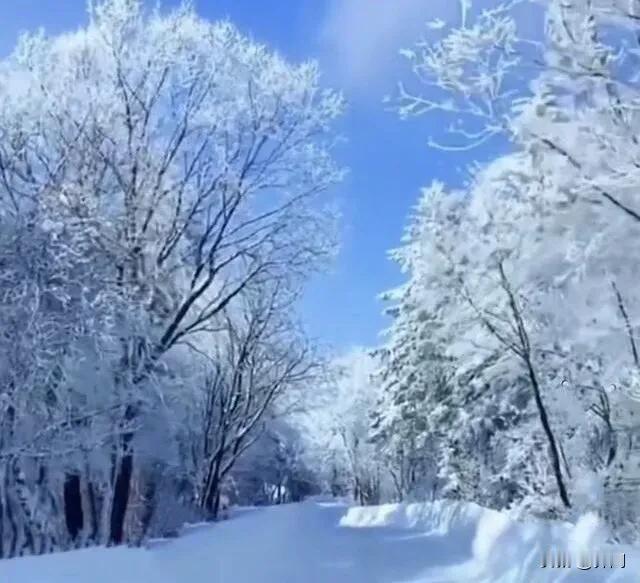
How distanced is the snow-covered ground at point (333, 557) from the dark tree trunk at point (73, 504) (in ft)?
9.60

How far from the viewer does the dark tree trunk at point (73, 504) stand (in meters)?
19.0

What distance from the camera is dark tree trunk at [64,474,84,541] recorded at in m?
19.0

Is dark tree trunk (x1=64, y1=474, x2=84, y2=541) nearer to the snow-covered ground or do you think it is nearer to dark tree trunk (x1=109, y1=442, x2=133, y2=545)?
dark tree trunk (x1=109, y1=442, x2=133, y2=545)

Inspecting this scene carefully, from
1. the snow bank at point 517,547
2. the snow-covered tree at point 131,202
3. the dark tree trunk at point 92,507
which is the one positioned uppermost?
the snow-covered tree at point 131,202

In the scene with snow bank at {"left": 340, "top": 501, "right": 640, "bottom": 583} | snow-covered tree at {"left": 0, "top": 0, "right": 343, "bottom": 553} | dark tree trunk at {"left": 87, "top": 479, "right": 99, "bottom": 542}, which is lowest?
snow bank at {"left": 340, "top": 501, "right": 640, "bottom": 583}

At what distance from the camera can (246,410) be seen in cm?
3181

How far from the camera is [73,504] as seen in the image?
1936 cm

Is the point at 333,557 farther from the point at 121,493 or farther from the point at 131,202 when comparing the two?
the point at 131,202

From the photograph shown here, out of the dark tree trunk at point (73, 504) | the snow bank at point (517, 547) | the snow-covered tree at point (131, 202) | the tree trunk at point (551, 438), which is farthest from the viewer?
the dark tree trunk at point (73, 504)

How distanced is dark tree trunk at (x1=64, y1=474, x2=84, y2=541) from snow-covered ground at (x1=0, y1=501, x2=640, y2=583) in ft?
9.60

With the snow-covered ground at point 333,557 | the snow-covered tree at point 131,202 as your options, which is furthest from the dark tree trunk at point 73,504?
the snow-covered ground at point 333,557

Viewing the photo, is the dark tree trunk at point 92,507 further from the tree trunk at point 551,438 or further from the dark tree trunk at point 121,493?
the tree trunk at point 551,438

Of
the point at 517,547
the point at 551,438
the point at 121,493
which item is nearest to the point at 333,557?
the point at 517,547

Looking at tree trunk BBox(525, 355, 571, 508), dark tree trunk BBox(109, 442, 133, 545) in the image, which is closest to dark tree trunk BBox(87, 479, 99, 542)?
dark tree trunk BBox(109, 442, 133, 545)
